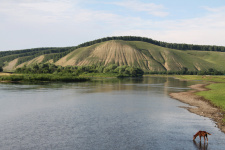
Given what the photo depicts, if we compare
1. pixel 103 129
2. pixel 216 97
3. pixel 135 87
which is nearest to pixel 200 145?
pixel 103 129

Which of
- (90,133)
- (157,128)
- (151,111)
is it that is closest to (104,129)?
(90,133)

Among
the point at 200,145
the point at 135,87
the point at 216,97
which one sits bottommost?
the point at 135,87

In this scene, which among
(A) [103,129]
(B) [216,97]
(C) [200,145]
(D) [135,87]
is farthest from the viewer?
(D) [135,87]

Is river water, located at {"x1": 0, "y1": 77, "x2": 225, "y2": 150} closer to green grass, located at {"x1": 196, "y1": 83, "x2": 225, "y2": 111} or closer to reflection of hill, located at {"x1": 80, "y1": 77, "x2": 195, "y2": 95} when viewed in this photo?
green grass, located at {"x1": 196, "y1": 83, "x2": 225, "y2": 111}

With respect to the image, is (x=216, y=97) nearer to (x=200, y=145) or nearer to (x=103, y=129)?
(x=200, y=145)

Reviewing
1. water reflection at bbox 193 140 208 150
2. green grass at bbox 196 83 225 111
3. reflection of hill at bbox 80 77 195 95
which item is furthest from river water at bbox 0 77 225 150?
reflection of hill at bbox 80 77 195 95

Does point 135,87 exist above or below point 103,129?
below

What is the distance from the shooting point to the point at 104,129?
25.7 meters

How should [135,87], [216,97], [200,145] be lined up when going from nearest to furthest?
[200,145] → [216,97] → [135,87]

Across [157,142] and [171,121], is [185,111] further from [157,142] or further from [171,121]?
[157,142]

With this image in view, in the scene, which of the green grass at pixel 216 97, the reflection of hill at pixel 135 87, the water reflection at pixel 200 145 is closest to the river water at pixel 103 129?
the water reflection at pixel 200 145

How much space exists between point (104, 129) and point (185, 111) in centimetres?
1623

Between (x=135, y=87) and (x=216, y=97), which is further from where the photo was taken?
(x=135, y=87)

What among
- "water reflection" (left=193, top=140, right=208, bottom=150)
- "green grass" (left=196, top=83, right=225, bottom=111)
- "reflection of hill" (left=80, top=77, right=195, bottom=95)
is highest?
"green grass" (left=196, top=83, right=225, bottom=111)
